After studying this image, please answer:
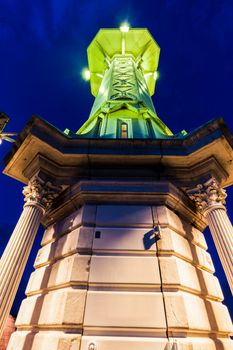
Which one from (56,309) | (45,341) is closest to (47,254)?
(56,309)

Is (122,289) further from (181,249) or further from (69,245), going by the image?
(181,249)

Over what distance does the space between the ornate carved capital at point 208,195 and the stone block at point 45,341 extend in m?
4.47

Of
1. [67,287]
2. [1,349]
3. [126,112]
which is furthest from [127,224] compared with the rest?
[1,349]

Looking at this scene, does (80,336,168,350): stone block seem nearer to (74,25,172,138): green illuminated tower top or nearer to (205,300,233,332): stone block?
(205,300,233,332): stone block

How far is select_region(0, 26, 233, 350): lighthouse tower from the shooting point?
415 cm

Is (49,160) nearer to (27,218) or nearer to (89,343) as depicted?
(27,218)

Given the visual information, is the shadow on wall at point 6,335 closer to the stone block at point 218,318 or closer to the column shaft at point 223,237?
the stone block at point 218,318

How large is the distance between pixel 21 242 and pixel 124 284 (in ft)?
8.85

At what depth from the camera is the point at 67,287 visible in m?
4.59

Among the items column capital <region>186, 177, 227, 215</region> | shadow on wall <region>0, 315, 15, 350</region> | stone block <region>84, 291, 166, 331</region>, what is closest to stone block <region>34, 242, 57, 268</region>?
stone block <region>84, 291, 166, 331</region>

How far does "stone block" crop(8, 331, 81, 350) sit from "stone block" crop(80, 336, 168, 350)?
0.66 feet

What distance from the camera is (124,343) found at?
3930mm

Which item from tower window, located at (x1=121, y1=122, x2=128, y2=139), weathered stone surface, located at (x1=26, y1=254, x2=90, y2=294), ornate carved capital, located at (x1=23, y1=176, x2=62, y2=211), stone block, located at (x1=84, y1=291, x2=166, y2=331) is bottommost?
stone block, located at (x1=84, y1=291, x2=166, y2=331)

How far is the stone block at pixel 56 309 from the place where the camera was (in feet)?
13.6
